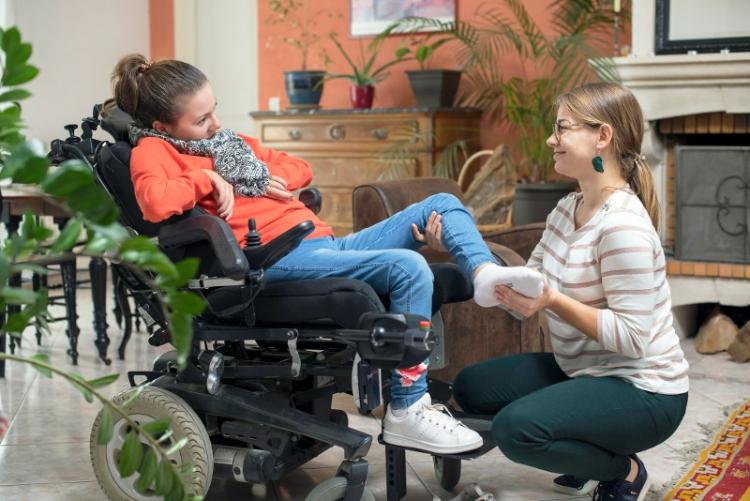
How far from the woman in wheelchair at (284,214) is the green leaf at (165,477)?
3.75 ft

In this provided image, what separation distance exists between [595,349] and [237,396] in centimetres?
79

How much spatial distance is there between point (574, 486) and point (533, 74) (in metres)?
3.60

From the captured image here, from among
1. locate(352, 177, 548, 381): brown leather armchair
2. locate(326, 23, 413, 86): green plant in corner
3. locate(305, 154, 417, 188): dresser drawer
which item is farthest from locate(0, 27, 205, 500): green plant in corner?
locate(326, 23, 413, 86): green plant in corner

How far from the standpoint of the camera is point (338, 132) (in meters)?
6.02

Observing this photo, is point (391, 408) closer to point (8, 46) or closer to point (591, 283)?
point (591, 283)

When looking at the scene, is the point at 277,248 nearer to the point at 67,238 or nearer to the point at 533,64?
the point at 67,238

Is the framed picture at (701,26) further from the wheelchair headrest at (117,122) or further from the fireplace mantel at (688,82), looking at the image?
the wheelchair headrest at (117,122)

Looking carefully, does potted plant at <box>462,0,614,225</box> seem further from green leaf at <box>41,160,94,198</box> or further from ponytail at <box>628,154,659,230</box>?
green leaf at <box>41,160,94,198</box>

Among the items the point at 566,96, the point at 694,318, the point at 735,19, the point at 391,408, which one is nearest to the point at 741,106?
the point at 735,19

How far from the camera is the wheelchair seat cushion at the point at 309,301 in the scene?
2.18m

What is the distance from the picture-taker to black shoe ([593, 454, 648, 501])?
2.28 meters

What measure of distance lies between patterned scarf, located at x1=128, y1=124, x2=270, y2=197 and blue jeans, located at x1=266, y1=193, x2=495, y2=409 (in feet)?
0.64

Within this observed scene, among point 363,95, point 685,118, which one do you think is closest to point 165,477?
point 685,118

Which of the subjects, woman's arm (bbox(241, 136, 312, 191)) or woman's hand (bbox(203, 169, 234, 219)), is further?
woman's arm (bbox(241, 136, 312, 191))
